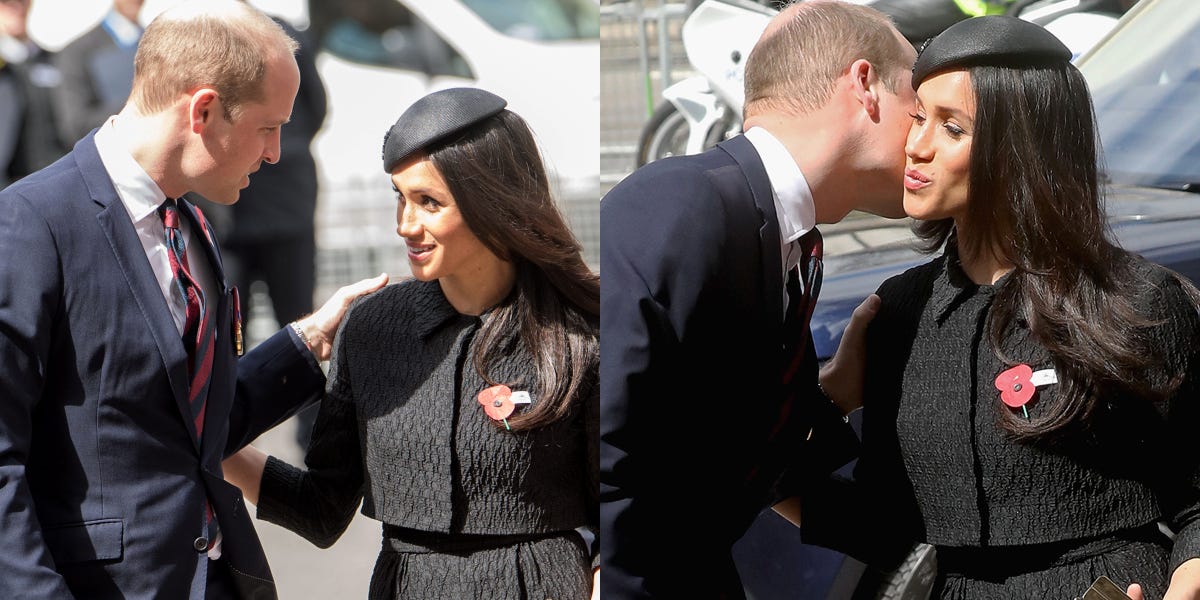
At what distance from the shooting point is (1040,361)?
57.9 inches

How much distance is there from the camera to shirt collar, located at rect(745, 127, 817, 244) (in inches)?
58.6

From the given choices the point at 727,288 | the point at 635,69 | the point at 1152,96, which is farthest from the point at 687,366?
the point at 635,69

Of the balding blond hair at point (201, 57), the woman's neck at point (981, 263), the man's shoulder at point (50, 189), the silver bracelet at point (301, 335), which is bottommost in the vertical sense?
the silver bracelet at point (301, 335)

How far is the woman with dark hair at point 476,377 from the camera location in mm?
1591

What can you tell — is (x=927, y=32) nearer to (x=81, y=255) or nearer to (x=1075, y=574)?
(x=1075, y=574)

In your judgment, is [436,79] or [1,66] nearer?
[436,79]

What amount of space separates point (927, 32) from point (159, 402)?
4.95 ft

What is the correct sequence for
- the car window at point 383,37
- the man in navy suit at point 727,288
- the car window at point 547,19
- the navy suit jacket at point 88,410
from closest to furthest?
the navy suit jacket at point 88,410 → the man in navy suit at point 727,288 → the car window at point 547,19 → the car window at point 383,37

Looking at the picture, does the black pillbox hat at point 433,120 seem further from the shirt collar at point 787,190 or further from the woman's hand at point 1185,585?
the woman's hand at point 1185,585

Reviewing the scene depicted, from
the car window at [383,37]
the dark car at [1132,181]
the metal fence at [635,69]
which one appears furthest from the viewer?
the metal fence at [635,69]

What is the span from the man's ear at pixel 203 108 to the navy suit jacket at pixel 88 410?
0.11 meters

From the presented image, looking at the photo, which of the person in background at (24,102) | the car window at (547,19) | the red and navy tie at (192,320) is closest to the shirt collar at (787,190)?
the red and navy tie at (192,320)

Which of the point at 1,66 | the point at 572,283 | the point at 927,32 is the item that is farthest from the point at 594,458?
the point at 1,66

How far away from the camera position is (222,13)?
1445 mm
